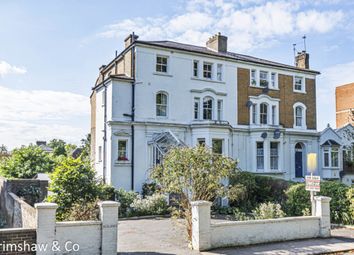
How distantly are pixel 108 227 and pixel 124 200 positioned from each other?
927 centimetres

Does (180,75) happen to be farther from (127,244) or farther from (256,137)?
(127,244)

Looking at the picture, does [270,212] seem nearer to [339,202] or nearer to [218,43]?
[339,202]

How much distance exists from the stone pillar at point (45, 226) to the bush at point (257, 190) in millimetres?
13093

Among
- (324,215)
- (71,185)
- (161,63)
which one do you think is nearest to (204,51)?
(161,63)

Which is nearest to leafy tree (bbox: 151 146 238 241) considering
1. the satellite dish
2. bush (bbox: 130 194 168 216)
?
bush (bbox: 130 194 168 216)

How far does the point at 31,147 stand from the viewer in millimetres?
25141

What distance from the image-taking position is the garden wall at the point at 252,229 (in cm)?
1087

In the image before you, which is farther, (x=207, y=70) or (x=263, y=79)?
(x=263, y=79)

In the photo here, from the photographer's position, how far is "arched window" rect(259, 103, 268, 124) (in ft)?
91.4

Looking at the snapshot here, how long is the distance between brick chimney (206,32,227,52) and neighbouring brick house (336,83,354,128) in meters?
29.6

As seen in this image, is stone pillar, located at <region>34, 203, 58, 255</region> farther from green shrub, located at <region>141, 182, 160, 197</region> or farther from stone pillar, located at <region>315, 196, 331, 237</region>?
green shrub, located at <region>141, 182, 160, 197</region>

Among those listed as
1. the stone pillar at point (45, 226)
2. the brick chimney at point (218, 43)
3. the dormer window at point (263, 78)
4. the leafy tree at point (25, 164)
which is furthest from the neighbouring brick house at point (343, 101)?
the stone pillar at point (45, 226)

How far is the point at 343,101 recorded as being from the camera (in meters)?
52.0

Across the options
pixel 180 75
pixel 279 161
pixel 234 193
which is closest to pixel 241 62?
pixel 180 75
